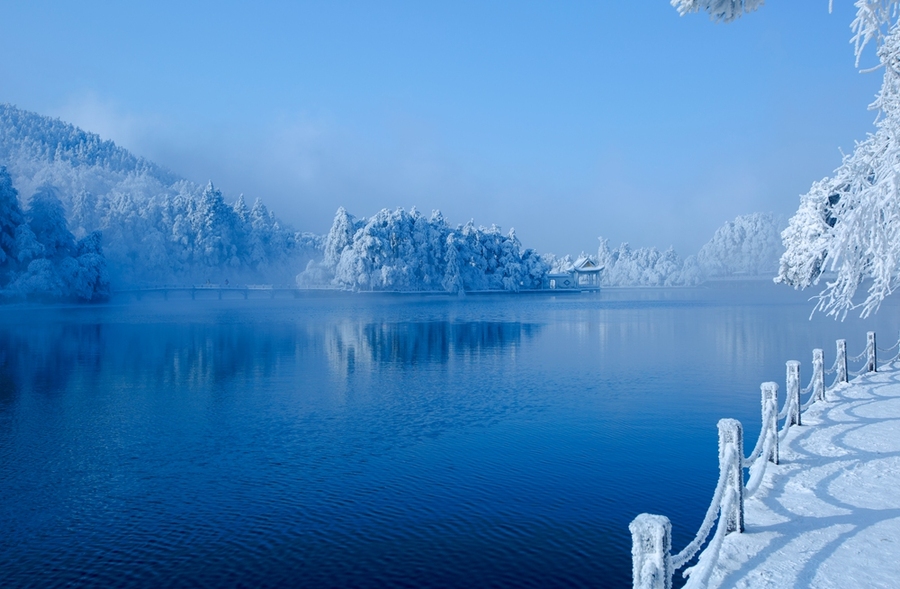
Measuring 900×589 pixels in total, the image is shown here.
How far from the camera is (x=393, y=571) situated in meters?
10.2

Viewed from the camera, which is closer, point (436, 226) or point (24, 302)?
point (24, 302)

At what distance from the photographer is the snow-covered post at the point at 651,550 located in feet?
16.1

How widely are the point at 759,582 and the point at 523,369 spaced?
23.8m

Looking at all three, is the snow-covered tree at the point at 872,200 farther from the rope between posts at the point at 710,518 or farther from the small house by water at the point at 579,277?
the small house by water at the point at 579,277

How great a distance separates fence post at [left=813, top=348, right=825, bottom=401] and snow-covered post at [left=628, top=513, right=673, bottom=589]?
1071 cm

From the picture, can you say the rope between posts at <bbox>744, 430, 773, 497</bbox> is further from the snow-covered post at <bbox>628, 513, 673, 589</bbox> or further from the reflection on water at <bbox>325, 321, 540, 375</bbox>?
the reflection on water at <bbox>325, 321, 540, 375</bbox>

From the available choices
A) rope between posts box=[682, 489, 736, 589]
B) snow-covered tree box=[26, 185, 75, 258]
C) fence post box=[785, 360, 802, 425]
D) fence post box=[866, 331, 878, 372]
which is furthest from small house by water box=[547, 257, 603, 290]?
rope between posts box=[682, 489, 736, 589]

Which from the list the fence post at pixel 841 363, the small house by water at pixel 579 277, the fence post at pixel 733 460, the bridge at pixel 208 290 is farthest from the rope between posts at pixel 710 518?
the small house by water at pixel 579 277

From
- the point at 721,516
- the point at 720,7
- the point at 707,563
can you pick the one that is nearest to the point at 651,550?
the point at 707,563

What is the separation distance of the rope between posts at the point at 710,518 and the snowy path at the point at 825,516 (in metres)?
0.53

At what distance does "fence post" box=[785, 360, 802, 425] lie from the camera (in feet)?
39.3

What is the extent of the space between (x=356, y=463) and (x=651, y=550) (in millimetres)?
11332

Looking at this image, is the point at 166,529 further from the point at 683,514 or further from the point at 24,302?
the point at 24,302

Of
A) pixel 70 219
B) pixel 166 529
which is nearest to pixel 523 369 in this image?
pixel 166 529
